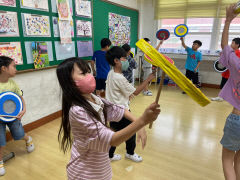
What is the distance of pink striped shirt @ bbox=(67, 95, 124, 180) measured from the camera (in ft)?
2.61

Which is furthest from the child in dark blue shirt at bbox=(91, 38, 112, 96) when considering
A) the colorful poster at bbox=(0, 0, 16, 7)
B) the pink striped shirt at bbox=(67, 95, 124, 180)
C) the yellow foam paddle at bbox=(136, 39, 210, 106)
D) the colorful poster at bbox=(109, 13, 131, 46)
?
the yellow foam paddle at bbox=(136, 39, 210, 106)

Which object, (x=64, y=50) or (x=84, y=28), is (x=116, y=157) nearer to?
(x=64, y=50)

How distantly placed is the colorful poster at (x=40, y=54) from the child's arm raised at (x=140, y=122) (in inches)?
96.3

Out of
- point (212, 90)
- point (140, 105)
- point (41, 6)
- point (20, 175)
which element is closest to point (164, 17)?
point (212, 90)

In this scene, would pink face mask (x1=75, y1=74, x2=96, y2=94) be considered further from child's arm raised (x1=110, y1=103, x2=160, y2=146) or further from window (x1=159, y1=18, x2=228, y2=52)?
window (x1=159, y1=18, x2=228, y2=52)

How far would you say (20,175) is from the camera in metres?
1.91

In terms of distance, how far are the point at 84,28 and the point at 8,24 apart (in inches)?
58.9

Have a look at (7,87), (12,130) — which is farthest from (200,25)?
(12,130)

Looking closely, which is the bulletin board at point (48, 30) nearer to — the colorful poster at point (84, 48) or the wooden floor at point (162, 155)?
the colorful poster at point (84, 48)

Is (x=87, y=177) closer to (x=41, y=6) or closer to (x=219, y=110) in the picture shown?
(x=41, y=6)

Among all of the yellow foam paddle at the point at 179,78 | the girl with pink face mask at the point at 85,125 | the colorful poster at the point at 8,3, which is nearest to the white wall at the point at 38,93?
the colorful poster at the point at 8,3

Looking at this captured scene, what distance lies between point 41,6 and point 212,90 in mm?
4705

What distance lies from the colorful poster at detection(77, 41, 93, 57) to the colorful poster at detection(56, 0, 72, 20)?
0.53m

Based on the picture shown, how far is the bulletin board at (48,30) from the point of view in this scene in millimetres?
2402
